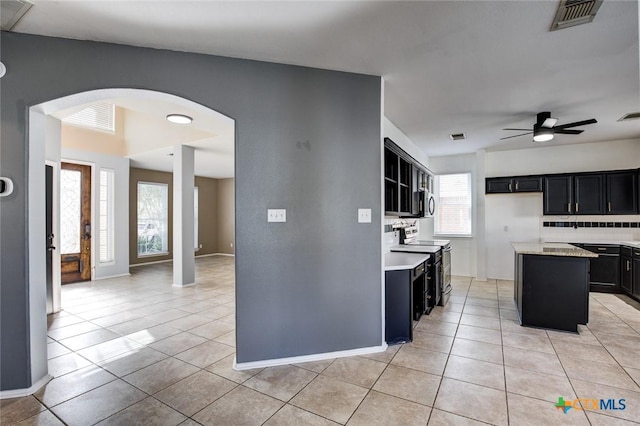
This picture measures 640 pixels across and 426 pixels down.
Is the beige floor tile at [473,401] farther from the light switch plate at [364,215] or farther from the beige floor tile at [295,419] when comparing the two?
the light switch plate at [364,215]

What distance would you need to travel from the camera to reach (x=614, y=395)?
216cm

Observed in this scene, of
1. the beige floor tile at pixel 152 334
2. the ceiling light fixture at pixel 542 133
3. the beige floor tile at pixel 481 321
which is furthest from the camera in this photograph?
the ceiling light fixture at pixel 542 133

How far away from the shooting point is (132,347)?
9.77 ft

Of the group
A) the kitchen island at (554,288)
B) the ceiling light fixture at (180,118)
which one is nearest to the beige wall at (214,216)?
the ceiling light fixture at (180,118)

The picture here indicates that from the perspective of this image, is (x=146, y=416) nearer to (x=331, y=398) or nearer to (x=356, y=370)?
(x=331, y=398)

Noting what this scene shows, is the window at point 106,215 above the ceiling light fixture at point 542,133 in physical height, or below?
below

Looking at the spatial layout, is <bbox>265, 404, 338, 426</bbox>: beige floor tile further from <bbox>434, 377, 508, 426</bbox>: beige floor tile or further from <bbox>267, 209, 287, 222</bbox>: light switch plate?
<bbox>267, 209, 287, 222</bbox>: light switch plate

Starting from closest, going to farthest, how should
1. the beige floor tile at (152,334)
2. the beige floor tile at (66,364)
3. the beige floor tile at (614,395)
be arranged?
the beige floor tile at (614,395)
the beige floor tile at (66,364)
the beige floor tile at (152,334)

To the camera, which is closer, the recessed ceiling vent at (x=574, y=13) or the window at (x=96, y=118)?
the recessed ceiling vent at (x=574, y=13)

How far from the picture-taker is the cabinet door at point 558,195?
17.6ft

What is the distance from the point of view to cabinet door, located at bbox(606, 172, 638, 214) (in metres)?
4.98

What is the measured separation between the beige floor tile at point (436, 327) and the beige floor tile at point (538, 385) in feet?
2.80

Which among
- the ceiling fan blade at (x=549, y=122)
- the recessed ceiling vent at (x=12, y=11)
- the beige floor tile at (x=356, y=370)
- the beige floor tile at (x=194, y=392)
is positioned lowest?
the beige floor tile at (x=194, y=392)

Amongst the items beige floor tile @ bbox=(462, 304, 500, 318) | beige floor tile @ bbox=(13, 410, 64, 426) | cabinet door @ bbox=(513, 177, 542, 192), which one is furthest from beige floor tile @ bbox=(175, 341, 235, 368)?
cabinet door @ bbox=(513, 177, 542, 192)
